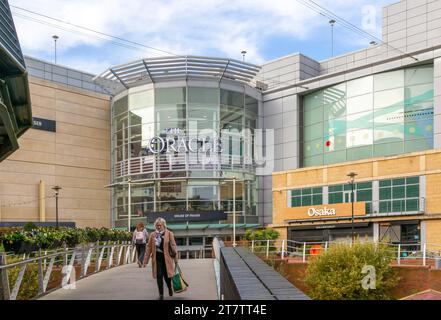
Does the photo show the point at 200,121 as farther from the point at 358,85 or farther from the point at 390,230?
the point at 390,230

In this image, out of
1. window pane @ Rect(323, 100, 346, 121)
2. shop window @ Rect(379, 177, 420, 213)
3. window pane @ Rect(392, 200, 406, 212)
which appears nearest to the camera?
shop window @ Rect(379, 177, 420, 213)

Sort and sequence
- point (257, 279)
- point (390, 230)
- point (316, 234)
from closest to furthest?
point (257, 279) < point (390, 230) < point (316, 234)

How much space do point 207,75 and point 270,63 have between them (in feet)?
53.3

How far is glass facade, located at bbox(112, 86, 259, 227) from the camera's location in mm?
52750

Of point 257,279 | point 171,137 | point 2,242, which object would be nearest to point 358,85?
point 171,137

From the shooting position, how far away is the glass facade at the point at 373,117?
48125mm

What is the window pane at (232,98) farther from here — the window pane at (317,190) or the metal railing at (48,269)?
the metal railing at (48,269)

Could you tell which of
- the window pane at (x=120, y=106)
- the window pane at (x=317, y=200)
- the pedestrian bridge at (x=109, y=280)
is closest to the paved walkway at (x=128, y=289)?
the pedestrian bridge at (x=109, y=280)

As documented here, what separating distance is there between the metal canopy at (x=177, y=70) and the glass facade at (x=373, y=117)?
8313 millimetres

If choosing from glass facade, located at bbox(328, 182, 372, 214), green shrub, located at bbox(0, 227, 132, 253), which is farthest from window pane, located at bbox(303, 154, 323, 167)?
green shrub, located at bbox(0, 227, 132, 253)

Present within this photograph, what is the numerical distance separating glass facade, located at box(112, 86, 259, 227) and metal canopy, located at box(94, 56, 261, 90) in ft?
4.35

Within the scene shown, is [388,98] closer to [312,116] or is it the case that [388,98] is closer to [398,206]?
[312,116]

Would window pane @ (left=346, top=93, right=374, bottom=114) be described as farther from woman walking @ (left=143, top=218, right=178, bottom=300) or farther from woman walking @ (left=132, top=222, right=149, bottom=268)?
woman walking @ (left=143, top=218, right=178, bottom=300)
